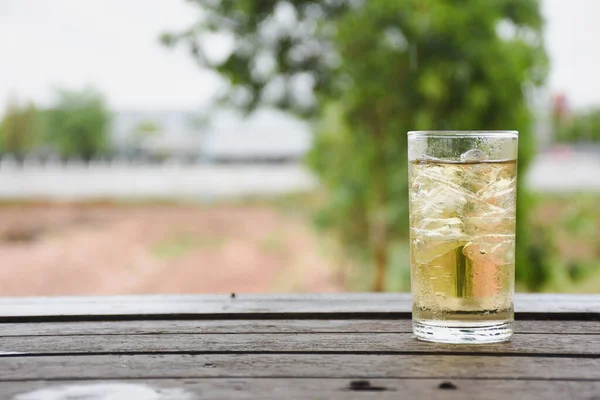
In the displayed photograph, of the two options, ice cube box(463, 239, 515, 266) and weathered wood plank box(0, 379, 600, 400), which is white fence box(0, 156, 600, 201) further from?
weathered wood plank box(0, 379, 600, 400)

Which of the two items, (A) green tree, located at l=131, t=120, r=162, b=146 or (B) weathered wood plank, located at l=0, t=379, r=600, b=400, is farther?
(A) green tree, located at l=131, t=120, r=162, b=146

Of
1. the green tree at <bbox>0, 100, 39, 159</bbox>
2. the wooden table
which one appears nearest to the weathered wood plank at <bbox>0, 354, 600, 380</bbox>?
the wooden table

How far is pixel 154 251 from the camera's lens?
1265cm

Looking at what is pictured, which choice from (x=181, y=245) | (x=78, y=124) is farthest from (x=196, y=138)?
(x=181, y=245)

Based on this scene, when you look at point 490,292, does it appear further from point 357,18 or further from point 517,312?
point 357,18

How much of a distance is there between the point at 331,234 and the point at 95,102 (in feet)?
60.7

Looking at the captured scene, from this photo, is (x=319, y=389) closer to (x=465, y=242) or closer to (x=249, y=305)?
(x=465, y=242)

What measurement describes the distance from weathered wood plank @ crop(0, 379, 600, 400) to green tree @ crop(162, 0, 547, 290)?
3.94 m

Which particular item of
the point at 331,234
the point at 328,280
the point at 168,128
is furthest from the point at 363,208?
the point at 168,128

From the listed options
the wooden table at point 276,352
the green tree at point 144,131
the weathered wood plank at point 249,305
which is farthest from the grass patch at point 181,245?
the green tree at point 144,131

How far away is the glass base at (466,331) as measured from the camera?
985mm

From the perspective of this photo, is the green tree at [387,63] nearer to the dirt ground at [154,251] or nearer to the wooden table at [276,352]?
the wooden table at [276,352]

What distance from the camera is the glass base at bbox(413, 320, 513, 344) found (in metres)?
0.98

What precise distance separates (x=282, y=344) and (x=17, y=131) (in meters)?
24.1
